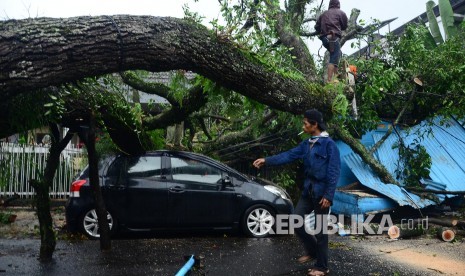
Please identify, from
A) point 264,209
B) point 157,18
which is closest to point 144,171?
point 264,209

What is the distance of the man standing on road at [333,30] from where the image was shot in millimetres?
9336

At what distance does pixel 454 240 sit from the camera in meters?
9.29

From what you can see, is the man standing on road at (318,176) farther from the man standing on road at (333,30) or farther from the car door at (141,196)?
the car door at (141,196)

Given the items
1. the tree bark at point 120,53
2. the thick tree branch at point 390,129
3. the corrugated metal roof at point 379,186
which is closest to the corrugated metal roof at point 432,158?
the corrugated metal roof at point 379,186

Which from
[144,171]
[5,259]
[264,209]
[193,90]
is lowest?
[5,259]

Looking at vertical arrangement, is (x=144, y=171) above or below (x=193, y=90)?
below

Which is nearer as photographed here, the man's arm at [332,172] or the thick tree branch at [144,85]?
the man's arm at [332,172]

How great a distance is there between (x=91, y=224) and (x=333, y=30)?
566 centimetres

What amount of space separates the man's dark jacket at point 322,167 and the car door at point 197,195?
3350 millimetres

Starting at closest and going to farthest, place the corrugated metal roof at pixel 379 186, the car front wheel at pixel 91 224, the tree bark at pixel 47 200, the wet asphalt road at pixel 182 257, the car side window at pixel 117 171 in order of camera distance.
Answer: the wet asphalt road at pixel 182 257 → the tree bark at pixel 47 200 → the car front wheel at pixel 91 224 → the car side window at pixel 117 171 → the corrugated metal roof at pixel 379 186

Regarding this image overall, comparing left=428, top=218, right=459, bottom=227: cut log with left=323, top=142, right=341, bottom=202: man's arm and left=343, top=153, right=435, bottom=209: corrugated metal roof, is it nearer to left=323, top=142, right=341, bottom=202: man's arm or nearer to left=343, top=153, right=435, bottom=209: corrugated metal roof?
left=343, top=153, right=435, bottom=209: corrugated metal roof

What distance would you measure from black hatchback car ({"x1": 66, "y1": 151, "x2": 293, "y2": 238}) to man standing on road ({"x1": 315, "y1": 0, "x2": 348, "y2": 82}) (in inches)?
106

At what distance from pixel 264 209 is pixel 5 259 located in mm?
4502

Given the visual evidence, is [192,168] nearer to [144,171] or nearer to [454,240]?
[144,171]
